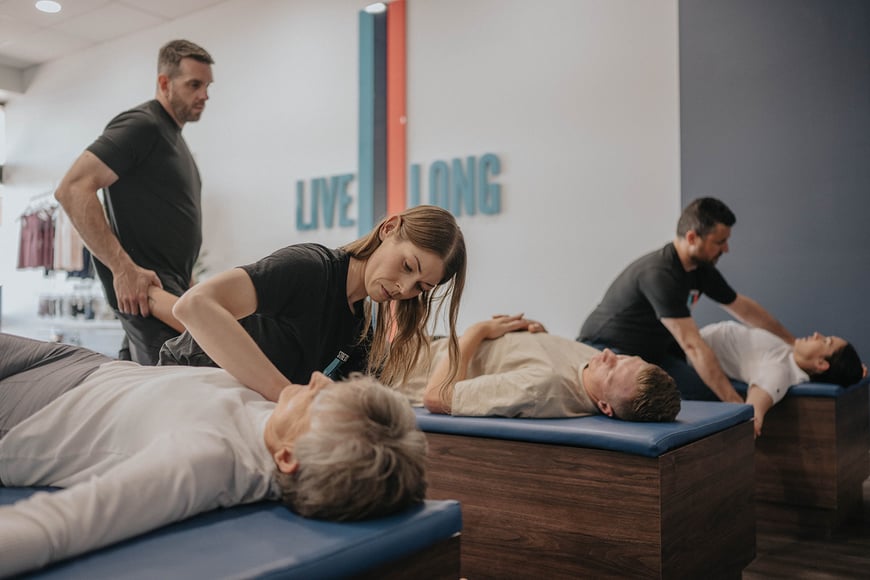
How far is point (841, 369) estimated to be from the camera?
9.09 ft

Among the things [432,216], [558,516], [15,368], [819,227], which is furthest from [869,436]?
[15,368]

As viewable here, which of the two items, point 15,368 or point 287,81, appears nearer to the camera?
point 15,368

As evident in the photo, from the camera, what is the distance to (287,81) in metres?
5.36

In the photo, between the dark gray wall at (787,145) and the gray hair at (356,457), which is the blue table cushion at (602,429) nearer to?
the gray hair at (356,457)

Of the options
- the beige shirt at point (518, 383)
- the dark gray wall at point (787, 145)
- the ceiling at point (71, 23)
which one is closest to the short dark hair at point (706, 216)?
the dark gray wall at point (787, 145)

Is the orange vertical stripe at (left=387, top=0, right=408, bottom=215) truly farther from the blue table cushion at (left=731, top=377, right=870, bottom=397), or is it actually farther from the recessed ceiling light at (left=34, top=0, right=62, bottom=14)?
the blue table cushion at (left=731, top=377, right=870, bottom=397)

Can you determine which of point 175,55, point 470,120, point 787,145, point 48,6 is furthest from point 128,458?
point 48,6

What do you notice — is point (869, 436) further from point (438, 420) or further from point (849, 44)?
point (438, 420)

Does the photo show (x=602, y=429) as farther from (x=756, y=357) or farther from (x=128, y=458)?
(x=756, y=357)

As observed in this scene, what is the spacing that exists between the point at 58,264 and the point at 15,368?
5078 mm

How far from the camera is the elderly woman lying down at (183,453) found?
869 mm

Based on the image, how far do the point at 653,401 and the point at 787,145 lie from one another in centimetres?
230

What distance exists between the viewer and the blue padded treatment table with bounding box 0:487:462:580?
0.83 metres

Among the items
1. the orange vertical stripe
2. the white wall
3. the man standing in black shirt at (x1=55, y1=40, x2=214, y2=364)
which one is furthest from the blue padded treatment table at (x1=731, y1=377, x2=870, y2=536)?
the orange vertical stripe
